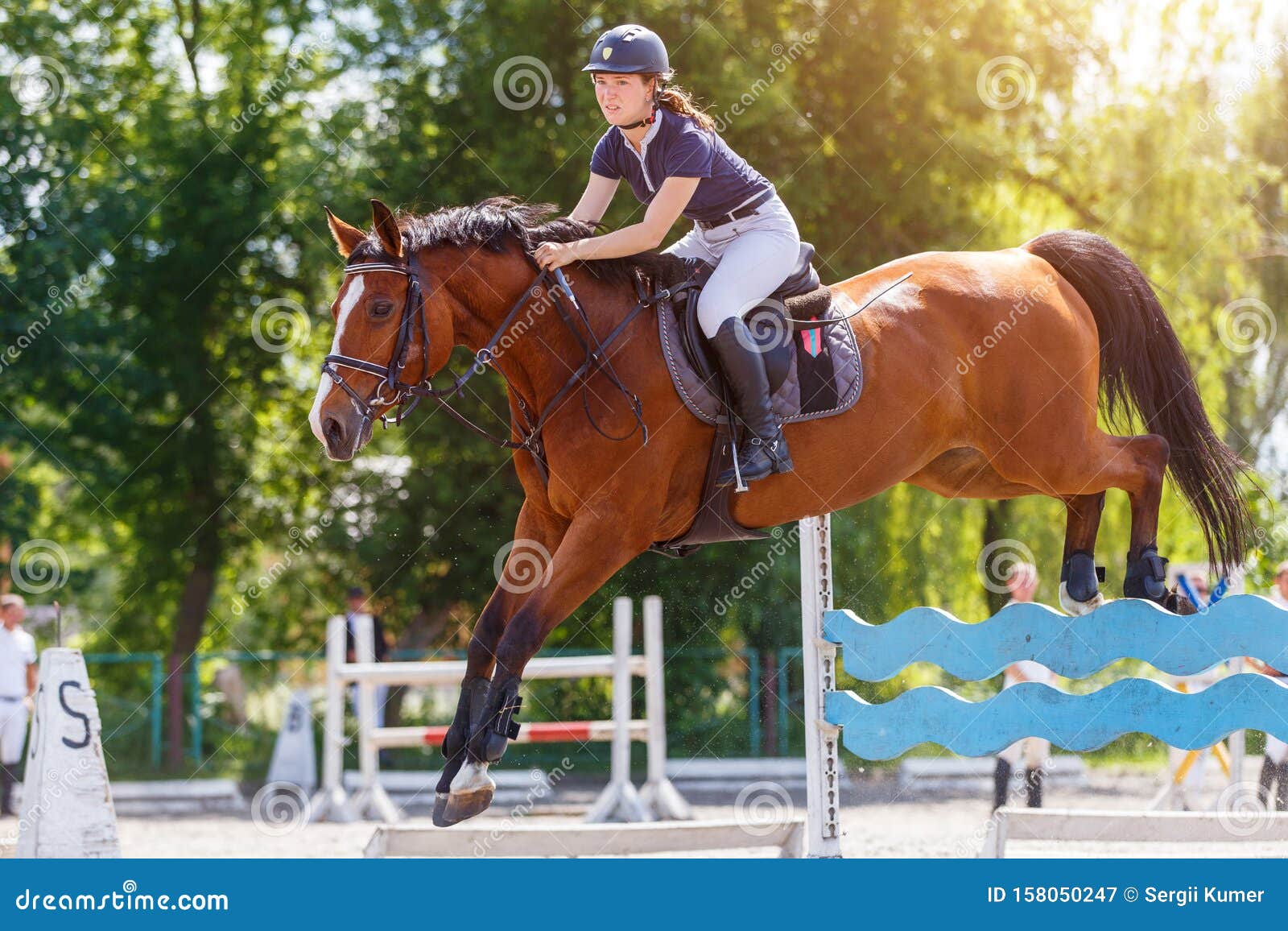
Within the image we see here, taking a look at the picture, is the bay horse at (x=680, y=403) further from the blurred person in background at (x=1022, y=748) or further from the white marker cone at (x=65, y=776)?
the blurred person in background at (x=1022, y=748)

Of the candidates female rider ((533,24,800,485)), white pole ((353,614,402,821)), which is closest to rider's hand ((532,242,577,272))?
female rider ((533,24,800,485))

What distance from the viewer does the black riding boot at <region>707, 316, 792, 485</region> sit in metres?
4.44

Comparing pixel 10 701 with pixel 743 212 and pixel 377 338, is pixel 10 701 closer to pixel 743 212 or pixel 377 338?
pixel 377 338

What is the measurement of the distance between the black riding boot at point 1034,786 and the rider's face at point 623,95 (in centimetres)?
551

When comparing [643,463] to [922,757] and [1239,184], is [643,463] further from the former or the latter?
[1239,184]

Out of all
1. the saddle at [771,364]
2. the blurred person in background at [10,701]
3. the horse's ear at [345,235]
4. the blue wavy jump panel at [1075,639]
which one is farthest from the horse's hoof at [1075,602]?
the blurred person in background at [10,701]

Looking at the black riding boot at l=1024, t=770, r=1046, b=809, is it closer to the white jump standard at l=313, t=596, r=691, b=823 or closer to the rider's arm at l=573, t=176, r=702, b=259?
the white jump standard at l=313, t=596, r=691, b=823

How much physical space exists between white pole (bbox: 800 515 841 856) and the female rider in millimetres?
922

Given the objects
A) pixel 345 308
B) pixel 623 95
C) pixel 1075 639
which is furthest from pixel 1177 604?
pixel 345 308

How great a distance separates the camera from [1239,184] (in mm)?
13992

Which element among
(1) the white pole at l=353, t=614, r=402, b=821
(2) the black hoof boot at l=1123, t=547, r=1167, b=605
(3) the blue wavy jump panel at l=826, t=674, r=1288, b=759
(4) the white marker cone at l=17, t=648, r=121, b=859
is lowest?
(1) the white pole at l=353, t=614, r=402, b=821

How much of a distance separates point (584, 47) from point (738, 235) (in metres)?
9.53

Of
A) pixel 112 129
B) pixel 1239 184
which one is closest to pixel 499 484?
pixel 112 129

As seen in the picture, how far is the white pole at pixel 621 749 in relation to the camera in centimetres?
1002
